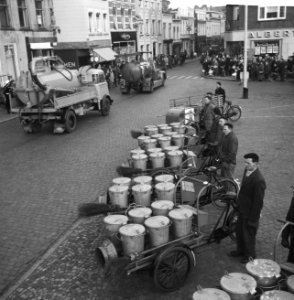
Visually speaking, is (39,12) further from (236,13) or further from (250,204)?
(250,204)

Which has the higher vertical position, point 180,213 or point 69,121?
point 180,213

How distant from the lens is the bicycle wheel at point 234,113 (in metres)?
17.1

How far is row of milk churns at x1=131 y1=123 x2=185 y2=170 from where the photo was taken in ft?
29.2

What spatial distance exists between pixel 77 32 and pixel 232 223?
2992 centimetres

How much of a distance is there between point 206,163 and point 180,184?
2961mm

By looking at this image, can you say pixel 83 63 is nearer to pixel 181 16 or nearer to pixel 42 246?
pixel 42 246

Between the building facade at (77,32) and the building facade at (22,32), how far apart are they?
10.0 feet

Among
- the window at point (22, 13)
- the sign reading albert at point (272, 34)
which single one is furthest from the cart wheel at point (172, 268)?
the sign reading albert at point (272, 34)

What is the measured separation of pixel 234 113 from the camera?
17156 mm

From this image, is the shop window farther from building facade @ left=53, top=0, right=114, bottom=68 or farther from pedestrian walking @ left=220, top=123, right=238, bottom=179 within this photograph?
pedestrian walking @ left=220, top=123, right=238, bottom=179

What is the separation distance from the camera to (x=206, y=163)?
419 inches

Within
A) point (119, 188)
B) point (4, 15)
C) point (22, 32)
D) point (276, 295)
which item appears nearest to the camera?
point (276, 295)

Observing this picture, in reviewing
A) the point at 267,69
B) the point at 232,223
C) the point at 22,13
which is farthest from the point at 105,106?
the point at 267,69

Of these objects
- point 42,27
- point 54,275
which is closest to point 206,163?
point 54,275
